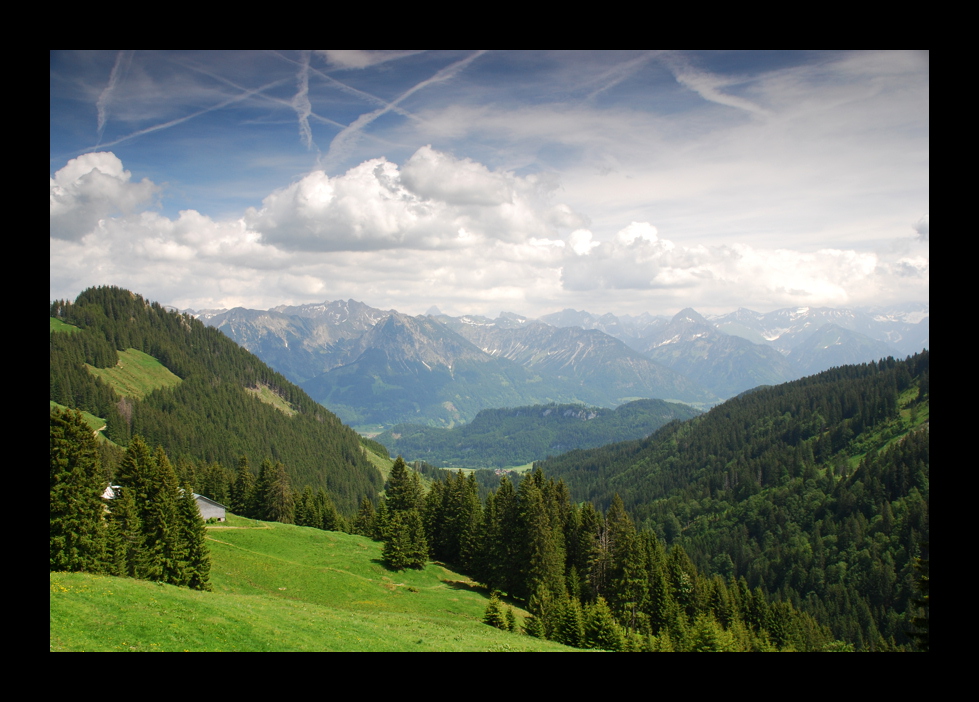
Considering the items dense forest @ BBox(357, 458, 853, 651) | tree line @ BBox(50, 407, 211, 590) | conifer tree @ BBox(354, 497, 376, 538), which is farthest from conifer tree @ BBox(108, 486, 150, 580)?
conifer tree @ BBox(354, 497, 376, 538)

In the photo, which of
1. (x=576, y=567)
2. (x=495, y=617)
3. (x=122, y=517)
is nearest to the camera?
(x=122, y=517)

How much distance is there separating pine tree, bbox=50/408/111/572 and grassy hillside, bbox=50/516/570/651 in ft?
7.39

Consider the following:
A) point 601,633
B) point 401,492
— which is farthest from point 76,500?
point 401,492

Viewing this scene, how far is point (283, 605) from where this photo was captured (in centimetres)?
3303

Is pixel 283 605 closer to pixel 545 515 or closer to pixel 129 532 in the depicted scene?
pixel 129 532

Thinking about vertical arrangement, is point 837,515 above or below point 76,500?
below

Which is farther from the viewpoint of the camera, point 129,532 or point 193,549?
point 193,549

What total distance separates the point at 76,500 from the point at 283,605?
1310 cm

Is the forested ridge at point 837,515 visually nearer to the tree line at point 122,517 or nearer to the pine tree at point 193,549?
the pine tree at point 193,549

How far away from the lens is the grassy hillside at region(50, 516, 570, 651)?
16.3 metres

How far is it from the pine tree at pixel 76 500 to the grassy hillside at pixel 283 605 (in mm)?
2251

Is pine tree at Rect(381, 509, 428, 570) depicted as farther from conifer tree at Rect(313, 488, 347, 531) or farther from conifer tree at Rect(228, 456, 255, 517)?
conifer tree at Rect(228, 456, 255, 517)

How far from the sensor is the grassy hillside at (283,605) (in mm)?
16281

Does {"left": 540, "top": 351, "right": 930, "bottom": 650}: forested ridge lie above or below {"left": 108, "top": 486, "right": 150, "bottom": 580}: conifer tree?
below
